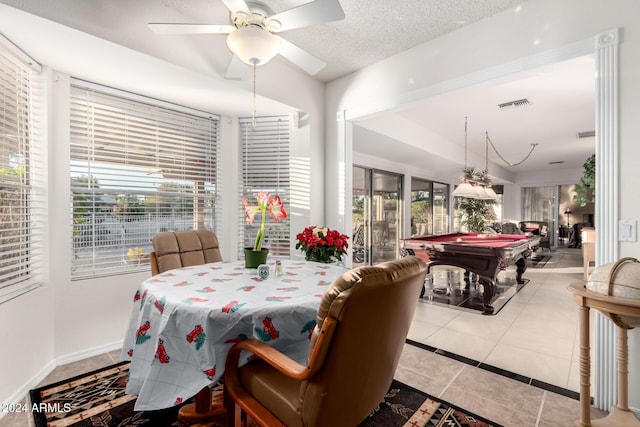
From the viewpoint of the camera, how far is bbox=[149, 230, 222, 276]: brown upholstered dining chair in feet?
7.82

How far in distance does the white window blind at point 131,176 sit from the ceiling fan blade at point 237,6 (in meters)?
1.66

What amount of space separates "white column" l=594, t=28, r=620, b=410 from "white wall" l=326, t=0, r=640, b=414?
0.04 m

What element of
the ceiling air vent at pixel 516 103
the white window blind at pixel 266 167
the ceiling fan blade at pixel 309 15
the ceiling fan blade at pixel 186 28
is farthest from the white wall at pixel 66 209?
the ceiling air vent at pixel 516 103

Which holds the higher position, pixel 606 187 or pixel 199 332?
pixel 606 187

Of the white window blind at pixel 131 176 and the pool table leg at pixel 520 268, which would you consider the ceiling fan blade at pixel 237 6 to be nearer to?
the white window blind at pixel 131 176

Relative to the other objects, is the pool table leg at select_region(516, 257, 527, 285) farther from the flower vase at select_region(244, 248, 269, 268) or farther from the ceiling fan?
the ceiling fan

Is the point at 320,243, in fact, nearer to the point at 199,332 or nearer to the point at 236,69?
the point at 199,332

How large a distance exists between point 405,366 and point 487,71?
91.8 inches

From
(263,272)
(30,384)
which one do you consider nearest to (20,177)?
(30,384)

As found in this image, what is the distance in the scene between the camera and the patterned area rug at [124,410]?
5.76 ft

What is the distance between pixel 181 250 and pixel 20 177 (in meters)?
1.13

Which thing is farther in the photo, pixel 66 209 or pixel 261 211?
pixel 66 209

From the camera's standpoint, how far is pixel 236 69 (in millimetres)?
2371

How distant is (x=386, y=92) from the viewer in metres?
3.10
